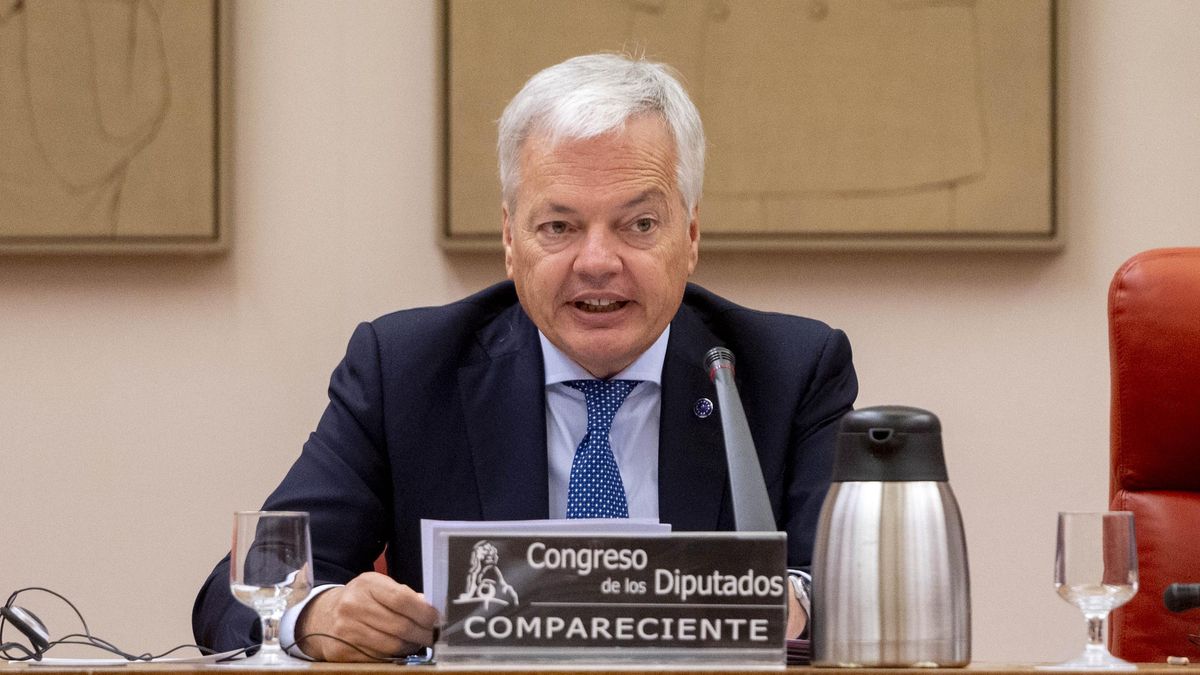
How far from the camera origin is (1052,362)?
8.98 feet

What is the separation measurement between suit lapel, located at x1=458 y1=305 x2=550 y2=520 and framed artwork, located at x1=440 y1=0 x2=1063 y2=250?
65 centimetres

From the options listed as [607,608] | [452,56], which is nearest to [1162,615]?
[607,608]

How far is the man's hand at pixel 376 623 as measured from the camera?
1414 mm

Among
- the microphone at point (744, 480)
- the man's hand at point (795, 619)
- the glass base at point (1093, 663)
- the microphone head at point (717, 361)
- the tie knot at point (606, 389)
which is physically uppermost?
the microphone head at point (717, 361)

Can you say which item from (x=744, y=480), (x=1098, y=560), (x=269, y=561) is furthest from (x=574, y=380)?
(x=1098, y=560)

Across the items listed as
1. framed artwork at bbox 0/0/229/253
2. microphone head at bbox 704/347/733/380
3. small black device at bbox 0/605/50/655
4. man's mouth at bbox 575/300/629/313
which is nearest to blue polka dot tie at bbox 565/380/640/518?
man's mouth at bbox 575/300/629/313

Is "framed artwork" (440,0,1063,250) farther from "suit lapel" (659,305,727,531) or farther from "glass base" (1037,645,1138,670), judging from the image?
"glass base" (1037,645,1138,670)

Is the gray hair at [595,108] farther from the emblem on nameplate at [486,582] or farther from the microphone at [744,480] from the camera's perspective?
the emblem on nameplate at [486,582]

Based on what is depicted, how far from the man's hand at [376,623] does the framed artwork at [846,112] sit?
1327 mm

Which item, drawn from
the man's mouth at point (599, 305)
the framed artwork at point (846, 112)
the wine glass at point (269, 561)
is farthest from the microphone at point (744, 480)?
the framed artwork at point (846, 112)

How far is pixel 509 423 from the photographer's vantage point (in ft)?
6.61

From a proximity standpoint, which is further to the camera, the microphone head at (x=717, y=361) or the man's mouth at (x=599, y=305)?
the man's mouth at (x=599, y=305)

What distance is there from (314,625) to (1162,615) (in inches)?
42.6

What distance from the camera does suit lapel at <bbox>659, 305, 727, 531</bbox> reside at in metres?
1.96
